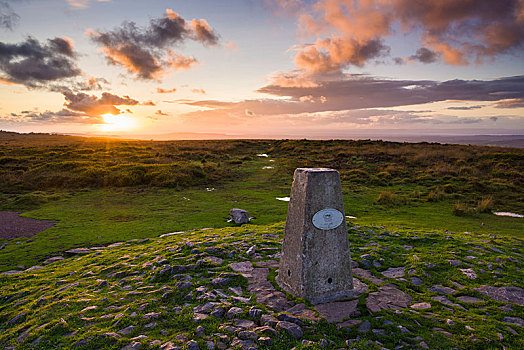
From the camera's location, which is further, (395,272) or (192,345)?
(395,272)

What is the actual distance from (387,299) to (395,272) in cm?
172

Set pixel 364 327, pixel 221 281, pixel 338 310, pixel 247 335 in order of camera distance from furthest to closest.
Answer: pixel 221 281
pixel 338 310
pixel 364 327
pixel 247 335

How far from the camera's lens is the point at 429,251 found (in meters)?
9.05

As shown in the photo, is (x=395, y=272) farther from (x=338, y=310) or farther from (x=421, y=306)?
(x=338, y=310)

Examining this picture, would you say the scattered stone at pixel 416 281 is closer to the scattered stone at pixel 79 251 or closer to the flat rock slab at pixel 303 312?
the flat rock slab at pixel 303 312

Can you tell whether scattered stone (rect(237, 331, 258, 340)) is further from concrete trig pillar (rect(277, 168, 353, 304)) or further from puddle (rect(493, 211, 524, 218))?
puddle (rect(493, 211, 524, 218))

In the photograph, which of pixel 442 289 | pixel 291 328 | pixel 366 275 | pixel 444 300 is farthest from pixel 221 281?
pixel 442 289

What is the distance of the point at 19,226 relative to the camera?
14.3 m

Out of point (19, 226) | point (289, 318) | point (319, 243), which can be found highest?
point (319, 243)

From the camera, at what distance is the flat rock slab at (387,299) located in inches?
237

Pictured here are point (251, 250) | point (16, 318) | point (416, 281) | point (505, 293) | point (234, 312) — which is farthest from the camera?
point (251, 250)

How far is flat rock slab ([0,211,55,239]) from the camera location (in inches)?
516

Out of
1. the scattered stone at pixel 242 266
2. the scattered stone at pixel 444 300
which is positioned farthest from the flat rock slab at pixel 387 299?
the scattered stone at pixel 242 266

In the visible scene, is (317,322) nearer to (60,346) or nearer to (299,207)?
(299,207)
